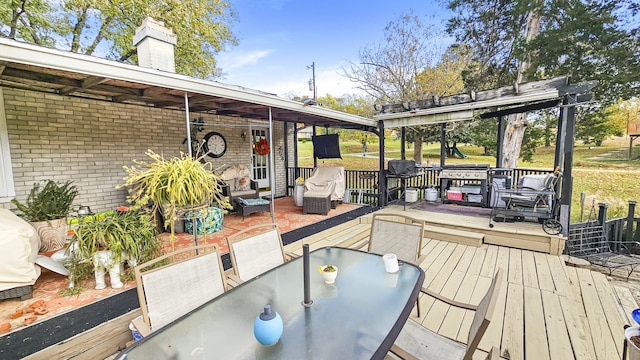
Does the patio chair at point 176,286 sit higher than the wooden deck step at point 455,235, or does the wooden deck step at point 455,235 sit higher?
the patio chair at point 176,286

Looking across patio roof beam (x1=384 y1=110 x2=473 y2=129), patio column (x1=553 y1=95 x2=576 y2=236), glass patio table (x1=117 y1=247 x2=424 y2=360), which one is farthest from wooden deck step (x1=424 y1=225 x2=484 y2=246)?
glass patio table (x1=117 y1=247 x2=424 y2=360)

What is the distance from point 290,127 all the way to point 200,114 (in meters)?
2.99

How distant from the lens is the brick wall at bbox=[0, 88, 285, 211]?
13.7 ft

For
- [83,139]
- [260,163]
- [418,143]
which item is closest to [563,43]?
[418,143]

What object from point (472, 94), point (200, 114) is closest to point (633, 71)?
point (472, 94)

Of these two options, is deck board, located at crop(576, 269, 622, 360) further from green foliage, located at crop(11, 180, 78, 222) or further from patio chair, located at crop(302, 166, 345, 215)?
green foliage, located at crop(11, 180, 78, 222)

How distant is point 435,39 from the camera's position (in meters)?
11.7

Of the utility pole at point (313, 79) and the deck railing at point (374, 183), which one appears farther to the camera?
the utility pole at point (313, 79)

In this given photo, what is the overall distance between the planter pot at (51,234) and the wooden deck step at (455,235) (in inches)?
229

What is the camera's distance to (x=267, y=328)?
3.98 feet

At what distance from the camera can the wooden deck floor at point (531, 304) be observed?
2164mm

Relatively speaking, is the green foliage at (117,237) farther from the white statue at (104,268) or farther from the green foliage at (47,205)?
the green foliage at (47,205)

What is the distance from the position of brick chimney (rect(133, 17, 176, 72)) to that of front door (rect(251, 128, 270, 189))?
152 inches

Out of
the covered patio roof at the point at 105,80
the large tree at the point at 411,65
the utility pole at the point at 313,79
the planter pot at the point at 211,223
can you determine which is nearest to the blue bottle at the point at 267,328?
the covered patio roof at the point at 105,80
